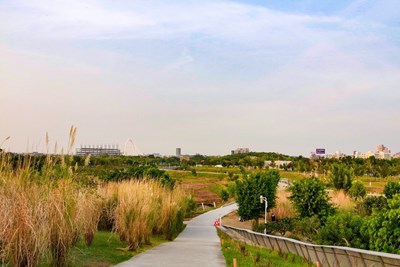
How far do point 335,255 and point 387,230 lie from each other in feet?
6.78

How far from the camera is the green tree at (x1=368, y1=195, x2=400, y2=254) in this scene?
1409 cm

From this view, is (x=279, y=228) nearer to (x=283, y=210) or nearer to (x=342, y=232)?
(x=342, y=232)

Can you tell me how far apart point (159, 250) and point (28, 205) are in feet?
27.4

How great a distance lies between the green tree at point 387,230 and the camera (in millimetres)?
14086

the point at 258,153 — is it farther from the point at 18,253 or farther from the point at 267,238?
the point at 18,253

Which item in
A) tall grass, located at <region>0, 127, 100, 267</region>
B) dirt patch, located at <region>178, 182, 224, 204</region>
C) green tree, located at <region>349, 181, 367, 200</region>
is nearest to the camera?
tall grass, located at <region>0, 127, 100, 267</region>

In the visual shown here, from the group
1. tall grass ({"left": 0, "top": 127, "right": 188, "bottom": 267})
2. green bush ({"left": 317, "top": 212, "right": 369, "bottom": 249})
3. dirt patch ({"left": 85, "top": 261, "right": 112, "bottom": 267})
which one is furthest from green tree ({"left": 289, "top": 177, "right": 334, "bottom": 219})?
tall grass ({"left": 0, "top": 127, "right": 188, "bottom": 267})

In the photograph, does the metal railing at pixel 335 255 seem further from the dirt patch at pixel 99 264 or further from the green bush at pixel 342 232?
the dirt patch at pixel 99 264

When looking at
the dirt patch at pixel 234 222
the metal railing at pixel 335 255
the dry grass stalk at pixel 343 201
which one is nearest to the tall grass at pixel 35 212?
the metal railing at pixel 335 255

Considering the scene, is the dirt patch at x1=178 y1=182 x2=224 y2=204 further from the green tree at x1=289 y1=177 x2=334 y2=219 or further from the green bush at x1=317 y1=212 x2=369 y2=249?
the green bush at x1=317 y1=212 x2=369 y2=249

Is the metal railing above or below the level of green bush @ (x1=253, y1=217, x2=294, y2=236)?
above

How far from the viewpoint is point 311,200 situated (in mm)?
32969

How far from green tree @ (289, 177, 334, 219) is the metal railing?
12586 mm

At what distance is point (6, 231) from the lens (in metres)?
9.04
